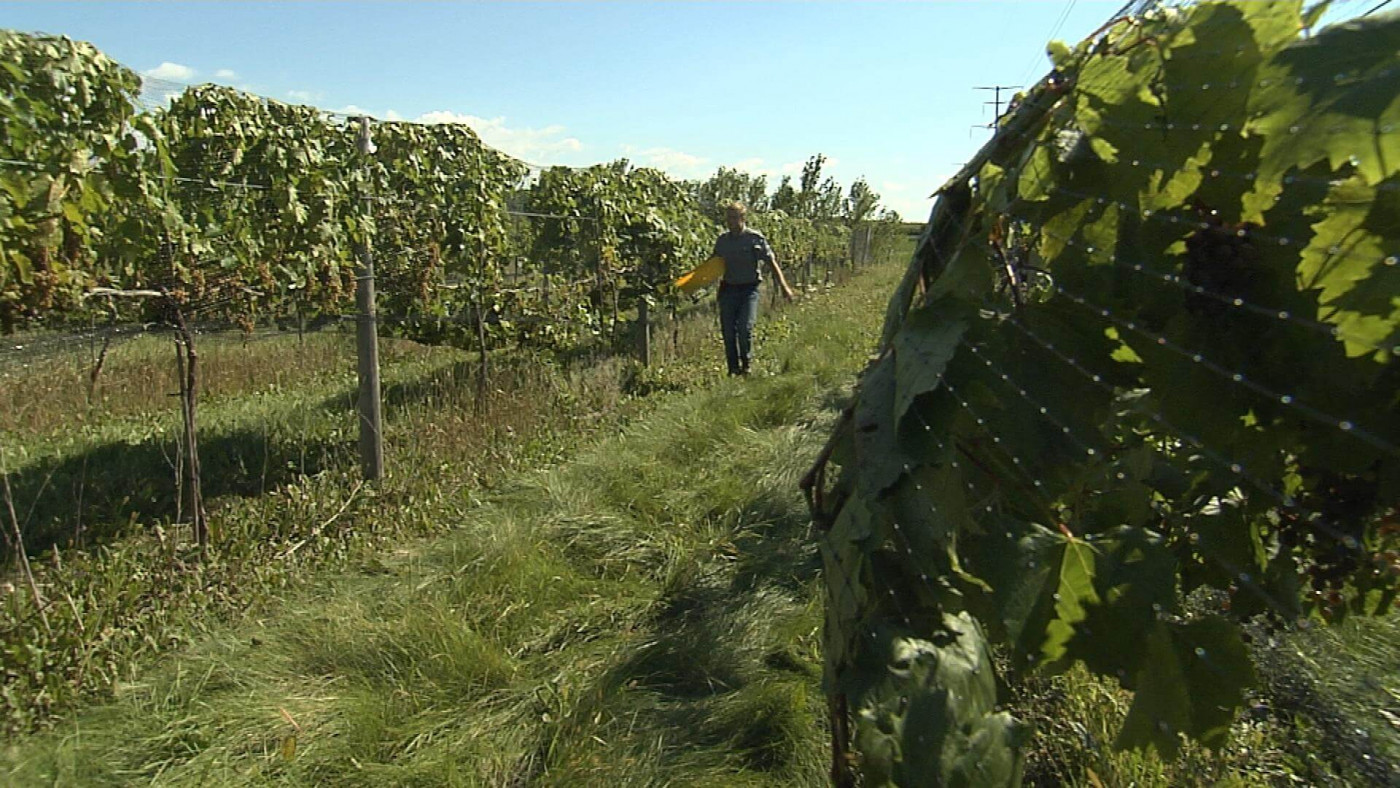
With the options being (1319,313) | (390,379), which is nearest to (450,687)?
(1319,313)

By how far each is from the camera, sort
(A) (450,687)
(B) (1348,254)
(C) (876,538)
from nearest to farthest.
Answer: (B) (1348,254), (C) (876,538), (A) (450,687)

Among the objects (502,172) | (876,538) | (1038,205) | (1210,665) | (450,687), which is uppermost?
(502,172)

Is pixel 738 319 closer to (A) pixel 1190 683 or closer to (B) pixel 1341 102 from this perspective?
(A) pixel 1190 683

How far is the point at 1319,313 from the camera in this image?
925 millimetres

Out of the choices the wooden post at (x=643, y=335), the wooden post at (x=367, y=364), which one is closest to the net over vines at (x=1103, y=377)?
the wooden post at (x=367, y=364)

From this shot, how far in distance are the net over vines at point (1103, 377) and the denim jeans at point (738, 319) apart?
698 cm

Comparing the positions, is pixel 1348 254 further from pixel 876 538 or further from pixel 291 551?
pixel 291 551

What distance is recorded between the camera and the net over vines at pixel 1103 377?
3.03 feet

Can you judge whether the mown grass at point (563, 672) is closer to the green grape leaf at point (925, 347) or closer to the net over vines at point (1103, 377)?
the net over vines at point (1103, 377)

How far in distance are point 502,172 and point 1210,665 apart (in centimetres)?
682

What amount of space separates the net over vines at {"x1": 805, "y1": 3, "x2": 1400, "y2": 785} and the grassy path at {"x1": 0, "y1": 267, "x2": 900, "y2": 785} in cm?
139

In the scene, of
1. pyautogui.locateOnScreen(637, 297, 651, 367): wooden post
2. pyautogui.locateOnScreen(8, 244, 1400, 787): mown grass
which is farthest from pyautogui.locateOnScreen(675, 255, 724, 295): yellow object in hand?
pyautogui.locateOnScreen(8, 244, 1400, 787): mown grass

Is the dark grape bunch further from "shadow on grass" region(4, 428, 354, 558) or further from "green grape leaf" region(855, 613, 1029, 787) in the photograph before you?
"shadow on grass" region(4, 428, 354, 558)

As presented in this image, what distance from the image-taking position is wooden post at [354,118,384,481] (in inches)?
197
